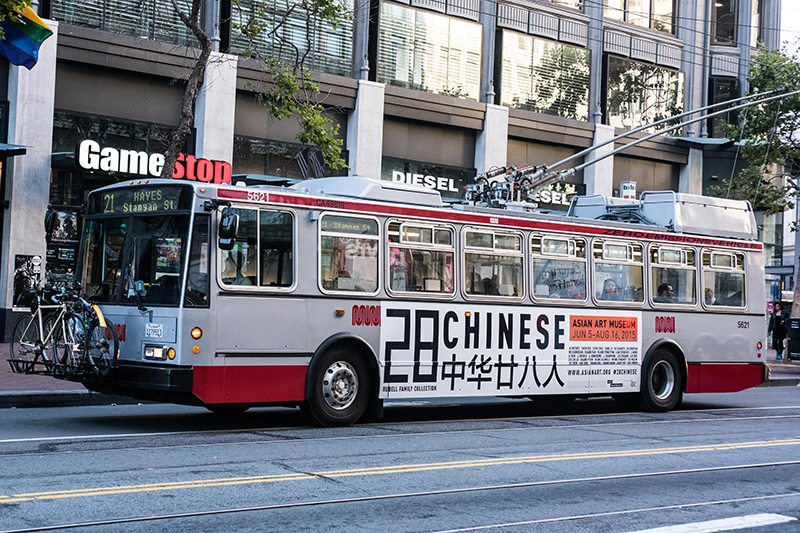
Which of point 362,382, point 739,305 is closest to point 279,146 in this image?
point 739,305

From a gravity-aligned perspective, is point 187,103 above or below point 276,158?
below

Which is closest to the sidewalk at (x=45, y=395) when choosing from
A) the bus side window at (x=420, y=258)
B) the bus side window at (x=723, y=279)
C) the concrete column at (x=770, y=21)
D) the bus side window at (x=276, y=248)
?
the bus side window at (x=276, y=248)

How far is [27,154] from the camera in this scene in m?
26.3

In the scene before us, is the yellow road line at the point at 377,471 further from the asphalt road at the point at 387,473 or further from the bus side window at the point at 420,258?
the bus side window at the point at 420,258

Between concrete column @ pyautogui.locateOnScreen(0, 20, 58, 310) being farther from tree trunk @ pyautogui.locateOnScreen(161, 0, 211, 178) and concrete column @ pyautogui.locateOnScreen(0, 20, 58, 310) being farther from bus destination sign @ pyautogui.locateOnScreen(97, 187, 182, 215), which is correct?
bus destination sign @ pyautogui.locateOnScreen(97, 187, 182, 215)

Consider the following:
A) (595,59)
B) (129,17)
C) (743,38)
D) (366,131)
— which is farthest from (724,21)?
(129,17)

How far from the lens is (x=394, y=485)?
9.51 metres

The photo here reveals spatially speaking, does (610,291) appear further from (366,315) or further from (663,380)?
(366,315)

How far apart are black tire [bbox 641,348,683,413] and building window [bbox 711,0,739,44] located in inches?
1151

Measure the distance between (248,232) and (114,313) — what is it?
1.83 meters

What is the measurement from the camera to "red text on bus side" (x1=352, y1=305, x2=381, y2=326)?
46.0 feet

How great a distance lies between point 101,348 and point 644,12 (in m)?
33.2

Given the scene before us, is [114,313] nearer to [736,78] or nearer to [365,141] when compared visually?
[365,141]

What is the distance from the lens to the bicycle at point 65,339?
505 inches
